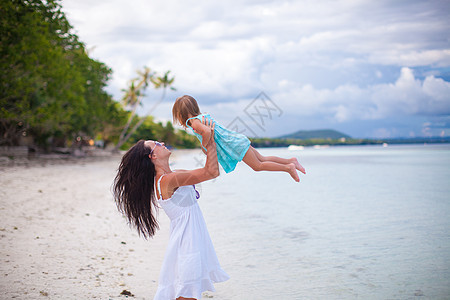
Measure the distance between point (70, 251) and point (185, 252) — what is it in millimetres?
4219

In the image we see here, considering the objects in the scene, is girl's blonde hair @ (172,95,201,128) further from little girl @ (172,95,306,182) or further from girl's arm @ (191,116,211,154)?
girl's arm @ (191,116,211,154)

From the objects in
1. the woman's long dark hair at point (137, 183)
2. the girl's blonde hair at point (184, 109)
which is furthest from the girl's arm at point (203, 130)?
the woman's long dark hair at point (137, 183)

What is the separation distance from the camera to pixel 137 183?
303 cm

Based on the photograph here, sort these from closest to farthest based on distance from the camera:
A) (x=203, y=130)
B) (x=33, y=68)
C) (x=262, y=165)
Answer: (x=203, y=130) → (x=262, y=165) → (x=33, y=68)

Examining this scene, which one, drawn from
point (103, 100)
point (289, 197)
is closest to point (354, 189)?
point (289, 197)

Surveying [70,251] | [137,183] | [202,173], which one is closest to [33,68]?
[70,251]

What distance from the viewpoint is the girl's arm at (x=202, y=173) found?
2.61 meters

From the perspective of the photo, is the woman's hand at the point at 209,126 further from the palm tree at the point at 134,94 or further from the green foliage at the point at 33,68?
the palm tree at the point at 134,94

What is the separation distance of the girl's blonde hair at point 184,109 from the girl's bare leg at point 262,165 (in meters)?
0.61

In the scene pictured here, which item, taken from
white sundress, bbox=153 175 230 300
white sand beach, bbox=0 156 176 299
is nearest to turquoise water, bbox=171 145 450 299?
white sundress, bbox=153 175 230 300

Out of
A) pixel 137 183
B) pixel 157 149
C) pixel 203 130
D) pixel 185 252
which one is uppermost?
pixel 203 130

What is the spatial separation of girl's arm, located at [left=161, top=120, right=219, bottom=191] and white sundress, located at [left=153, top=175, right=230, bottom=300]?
0.14 m

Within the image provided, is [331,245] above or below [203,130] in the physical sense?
below

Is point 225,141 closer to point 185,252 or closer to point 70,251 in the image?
point 185,252
